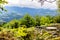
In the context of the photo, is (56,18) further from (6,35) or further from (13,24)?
(6,35)

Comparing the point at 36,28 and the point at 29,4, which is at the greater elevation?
the point at 29,4

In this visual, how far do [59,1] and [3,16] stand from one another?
0.95 m

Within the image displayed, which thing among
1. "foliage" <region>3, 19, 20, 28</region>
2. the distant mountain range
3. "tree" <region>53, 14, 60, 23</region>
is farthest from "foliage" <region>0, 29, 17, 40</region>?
"tree" <region>53, 14, 60, 23</region>

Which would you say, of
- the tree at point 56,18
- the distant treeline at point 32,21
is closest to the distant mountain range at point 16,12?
the distant treeline at point 32,21

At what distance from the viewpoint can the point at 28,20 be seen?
2.88 metres

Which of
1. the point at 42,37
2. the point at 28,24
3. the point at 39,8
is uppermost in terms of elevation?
the point at 39,8

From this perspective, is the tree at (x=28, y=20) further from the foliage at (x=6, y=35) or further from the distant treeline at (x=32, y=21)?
the foliage at (x=6, y=35)

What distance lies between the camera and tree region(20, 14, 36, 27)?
284cm

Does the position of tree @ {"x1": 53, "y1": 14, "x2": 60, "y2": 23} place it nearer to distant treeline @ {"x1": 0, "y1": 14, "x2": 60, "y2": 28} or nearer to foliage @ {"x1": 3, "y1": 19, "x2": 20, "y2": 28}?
distant treeline @ {"x1": 0, "y1": 14, "x2": 60, "y2": 28}

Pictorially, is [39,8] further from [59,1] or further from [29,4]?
[59,1]

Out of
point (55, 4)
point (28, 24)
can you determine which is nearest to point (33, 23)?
point (28, 24)

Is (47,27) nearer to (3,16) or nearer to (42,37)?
(42,37)

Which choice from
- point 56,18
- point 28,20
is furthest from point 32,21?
point 56,18

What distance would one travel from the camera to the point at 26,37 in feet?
9.26
